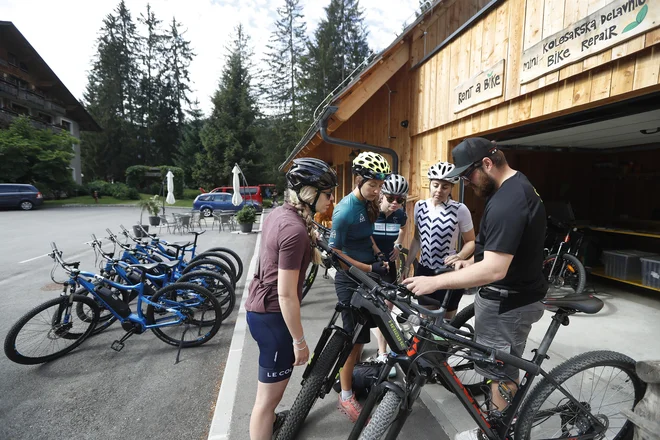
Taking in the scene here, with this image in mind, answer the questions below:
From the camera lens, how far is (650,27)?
7.28 ft

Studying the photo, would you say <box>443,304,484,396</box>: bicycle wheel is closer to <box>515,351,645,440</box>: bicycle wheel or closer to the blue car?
<box>515,351,645,440</box>: bicycle wheel

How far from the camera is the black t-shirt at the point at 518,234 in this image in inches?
62.8

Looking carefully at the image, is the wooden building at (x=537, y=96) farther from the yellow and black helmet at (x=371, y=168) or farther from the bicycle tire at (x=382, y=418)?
the bicycle tire at (x=382, y=418)

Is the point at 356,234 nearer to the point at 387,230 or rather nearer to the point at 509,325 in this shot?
the point at 387,230

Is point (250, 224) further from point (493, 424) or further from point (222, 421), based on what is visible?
point (493, 424)

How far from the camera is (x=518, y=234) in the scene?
1.59m

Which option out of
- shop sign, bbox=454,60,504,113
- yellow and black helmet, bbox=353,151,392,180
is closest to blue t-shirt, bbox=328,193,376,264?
yellow and black helmet, bbox=353,151,392,180

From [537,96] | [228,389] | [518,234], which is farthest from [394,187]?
[228,389]

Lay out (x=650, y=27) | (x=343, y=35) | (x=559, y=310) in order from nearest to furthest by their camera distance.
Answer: (x=559, y=310) → (x=650, y=27) → (x=343, y=35)

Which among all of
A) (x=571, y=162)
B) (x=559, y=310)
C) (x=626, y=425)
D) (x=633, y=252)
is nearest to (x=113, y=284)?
(x=559, y=310)

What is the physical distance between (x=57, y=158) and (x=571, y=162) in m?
29.6

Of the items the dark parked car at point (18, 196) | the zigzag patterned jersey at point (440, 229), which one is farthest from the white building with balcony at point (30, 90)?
the zigzag patterned jersey at point (440, 229)

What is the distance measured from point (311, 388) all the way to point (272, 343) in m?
0.50

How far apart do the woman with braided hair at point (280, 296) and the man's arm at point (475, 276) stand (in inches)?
25.1
